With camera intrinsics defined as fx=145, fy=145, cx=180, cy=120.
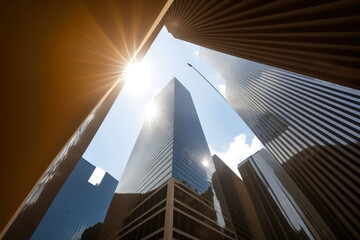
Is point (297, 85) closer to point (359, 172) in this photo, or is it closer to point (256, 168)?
point (359, 172)

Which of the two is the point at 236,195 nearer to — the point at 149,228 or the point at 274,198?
the point at 274,198

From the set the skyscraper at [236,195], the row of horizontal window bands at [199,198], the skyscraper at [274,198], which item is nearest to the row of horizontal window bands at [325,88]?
the row of horizontal window bands at [199,198]

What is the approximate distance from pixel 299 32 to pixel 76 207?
122374 millimetres

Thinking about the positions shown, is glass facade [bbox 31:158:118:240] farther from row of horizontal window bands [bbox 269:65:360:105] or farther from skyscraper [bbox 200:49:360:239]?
row of horizontal window bands [bbox 269:65:360:105]

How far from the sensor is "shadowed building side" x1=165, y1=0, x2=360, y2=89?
6496 millimetres

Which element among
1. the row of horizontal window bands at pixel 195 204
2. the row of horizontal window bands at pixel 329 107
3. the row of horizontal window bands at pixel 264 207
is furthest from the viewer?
the row of horizontal window bands at pixel 264 207

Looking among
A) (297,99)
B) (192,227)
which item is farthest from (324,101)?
(192,227)

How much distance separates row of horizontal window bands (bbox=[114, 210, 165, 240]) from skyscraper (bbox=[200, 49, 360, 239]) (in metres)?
25.5

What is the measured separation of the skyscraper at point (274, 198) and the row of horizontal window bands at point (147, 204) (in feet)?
157

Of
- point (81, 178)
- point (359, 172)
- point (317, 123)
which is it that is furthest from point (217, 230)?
point (81, 178)

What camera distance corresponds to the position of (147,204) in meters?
28.8

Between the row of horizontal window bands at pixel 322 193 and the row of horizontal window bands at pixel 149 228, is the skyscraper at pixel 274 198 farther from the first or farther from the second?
the row of horizontal window bands at pixel 149 228

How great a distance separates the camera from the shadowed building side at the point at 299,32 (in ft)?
21.3

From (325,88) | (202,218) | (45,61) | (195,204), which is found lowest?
(45,61)
